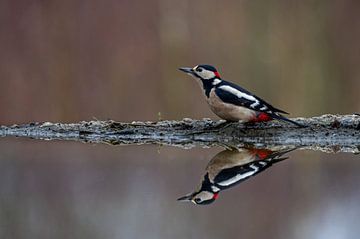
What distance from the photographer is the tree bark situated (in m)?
Answer: 4.50

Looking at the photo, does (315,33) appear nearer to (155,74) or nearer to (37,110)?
(155,74)

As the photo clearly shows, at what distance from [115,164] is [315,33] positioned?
3757mm

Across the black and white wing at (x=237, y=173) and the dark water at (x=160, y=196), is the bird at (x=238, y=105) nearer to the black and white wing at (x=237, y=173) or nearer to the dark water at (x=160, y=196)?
the dark water at (x=160, y=196)

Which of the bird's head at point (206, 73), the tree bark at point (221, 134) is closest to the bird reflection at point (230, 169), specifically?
the tree bark at point (221, 134)

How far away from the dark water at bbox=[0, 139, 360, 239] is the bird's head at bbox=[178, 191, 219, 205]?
3cm

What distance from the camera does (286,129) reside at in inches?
186

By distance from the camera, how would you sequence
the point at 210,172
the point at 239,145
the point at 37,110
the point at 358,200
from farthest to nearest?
the point at 37,110 < the point at 239,145 < the point at 210,172 < the point at 358,200

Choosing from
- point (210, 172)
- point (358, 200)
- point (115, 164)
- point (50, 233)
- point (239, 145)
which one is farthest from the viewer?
point (239, 145)

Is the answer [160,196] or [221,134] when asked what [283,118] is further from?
[160,196]

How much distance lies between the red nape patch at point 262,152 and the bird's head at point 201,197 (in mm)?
824

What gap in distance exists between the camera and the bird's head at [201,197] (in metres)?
3.04

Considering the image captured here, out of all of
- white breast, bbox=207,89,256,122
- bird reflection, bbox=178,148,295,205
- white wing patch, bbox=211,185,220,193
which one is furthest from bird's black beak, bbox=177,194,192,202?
white breast, bbox=207,89,256,122

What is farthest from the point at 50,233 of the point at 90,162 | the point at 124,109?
the point at 124,109

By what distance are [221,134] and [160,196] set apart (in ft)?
5.26
